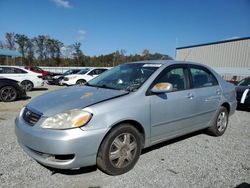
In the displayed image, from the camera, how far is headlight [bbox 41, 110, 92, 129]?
2.87 m

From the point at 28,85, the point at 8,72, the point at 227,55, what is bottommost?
the point at 28,85

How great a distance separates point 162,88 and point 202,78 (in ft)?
5.08

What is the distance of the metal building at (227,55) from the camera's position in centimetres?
2277

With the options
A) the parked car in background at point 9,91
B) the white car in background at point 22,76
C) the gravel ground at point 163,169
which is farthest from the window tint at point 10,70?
the gravel ground at point 163,169

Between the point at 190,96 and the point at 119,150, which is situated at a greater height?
the point at 190,96

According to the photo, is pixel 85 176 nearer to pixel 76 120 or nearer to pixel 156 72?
pixel 76 120

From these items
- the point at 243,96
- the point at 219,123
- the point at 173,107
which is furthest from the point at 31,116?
the point at 243,96

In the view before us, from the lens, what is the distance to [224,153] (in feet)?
13.7

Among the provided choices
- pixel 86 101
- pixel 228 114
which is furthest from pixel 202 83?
pixel 86 101

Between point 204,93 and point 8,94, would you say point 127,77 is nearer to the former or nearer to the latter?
point 204,93

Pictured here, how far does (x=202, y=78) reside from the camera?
471cm

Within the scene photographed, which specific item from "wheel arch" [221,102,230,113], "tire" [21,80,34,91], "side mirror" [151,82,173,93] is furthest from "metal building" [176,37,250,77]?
"side mirror" [151,82,173,93]

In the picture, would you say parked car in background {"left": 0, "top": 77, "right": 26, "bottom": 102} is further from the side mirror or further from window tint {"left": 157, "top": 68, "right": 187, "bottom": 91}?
the side mirror

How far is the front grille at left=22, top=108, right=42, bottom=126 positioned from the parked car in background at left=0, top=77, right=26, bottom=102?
22.5ft
